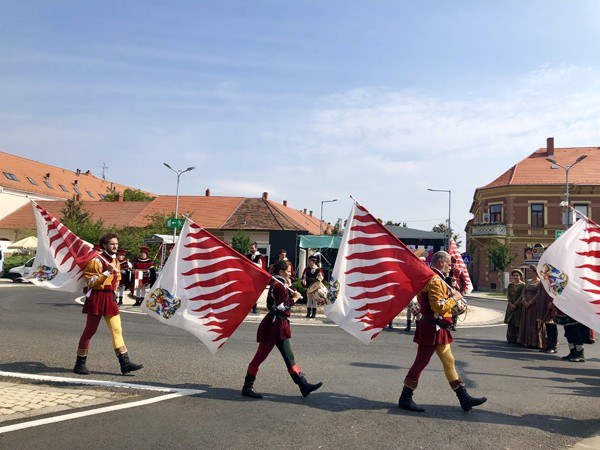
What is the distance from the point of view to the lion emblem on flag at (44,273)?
811 cm

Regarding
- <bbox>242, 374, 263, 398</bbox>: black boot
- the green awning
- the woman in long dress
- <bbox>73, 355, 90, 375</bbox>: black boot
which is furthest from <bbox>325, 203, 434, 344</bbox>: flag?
the green awning

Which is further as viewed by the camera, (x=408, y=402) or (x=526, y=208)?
(x=526, y=208)

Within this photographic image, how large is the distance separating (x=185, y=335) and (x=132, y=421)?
6.57 m

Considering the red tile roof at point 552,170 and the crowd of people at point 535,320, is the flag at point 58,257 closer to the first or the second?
the crowd of people at point 535,320

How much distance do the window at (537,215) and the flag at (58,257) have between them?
48.7 meters

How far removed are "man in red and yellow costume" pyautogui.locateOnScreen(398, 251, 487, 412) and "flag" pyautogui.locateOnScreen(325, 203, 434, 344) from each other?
194 millimetres

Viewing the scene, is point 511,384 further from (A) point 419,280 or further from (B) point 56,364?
(B) point 56,364

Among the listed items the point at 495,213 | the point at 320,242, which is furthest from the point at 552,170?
the point at 320,242

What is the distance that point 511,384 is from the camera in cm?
794

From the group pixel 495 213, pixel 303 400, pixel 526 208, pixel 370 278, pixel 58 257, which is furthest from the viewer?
pixel 495 213

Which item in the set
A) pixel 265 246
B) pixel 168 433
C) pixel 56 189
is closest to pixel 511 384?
pixel 168 433

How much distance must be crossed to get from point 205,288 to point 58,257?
8.64 feet

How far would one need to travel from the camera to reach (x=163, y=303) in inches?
280

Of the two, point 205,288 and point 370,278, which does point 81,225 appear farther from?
point 370,278
